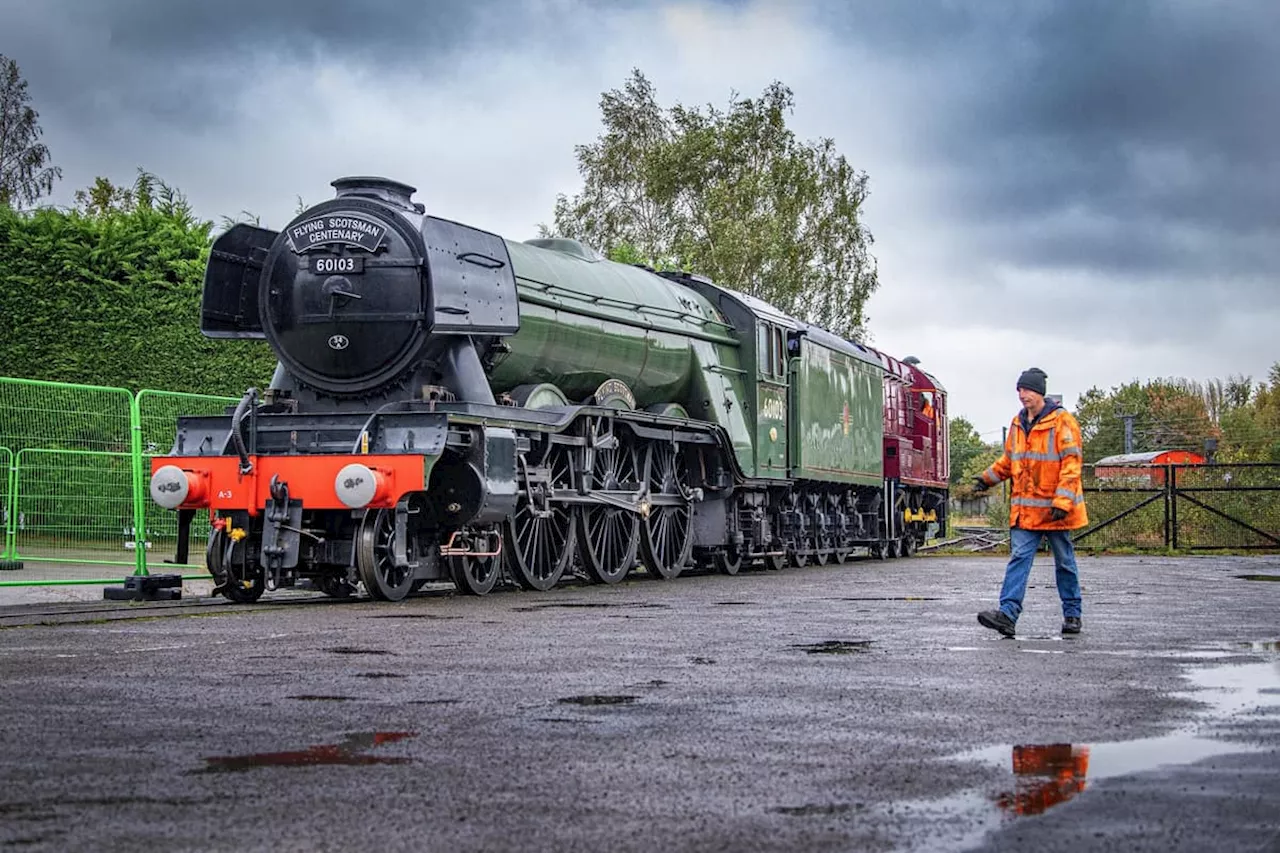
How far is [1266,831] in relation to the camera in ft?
11.5

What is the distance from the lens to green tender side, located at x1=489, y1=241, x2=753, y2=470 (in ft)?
46.2

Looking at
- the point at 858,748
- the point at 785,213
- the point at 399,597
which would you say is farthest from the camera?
the point at 785,213

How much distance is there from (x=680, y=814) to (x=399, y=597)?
8.65 meters

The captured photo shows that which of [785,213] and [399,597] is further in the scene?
[785,213]

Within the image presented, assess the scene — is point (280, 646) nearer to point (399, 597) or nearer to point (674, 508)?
point (399, 597)

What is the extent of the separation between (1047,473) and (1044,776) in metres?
5.51

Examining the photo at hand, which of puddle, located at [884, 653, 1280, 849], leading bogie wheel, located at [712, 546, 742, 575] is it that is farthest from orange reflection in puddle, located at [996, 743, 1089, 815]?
leading bogie wheel, located at [712, 546, 742, 575]

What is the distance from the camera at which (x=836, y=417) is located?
22016mm

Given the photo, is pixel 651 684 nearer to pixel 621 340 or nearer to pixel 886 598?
pixel 886 598

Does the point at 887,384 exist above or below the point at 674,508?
above

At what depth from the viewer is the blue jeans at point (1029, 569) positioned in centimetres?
905

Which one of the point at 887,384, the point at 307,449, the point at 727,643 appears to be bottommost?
the point at 727,643

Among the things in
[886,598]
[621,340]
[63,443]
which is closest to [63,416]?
[63,443]

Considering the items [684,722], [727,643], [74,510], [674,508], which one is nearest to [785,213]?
[674,508]
